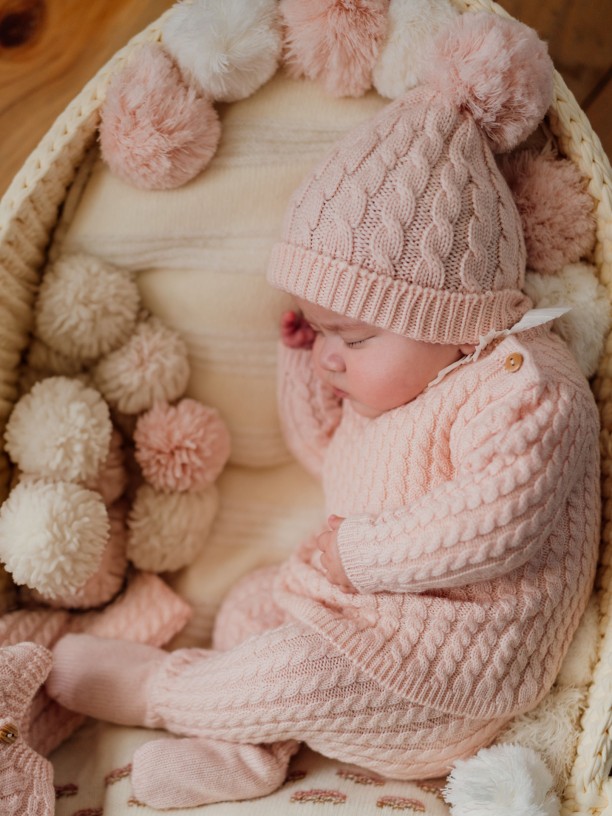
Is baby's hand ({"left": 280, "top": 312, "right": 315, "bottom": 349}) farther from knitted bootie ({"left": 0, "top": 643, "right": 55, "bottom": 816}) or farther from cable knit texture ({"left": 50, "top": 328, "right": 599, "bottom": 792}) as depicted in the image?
knitted bootie ({"left": 0, "top": 643, "right": 55, "bottom": 816})

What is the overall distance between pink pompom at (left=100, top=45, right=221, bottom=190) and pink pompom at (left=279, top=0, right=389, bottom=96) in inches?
6.1

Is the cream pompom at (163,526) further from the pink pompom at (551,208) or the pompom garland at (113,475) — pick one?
the pink pompom at (551,208)

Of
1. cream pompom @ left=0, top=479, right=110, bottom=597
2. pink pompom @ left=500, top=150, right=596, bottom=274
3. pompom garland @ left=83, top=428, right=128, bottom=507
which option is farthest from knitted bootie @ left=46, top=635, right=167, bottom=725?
pink pompom @ left=500, top=150, right=596, bottom=274

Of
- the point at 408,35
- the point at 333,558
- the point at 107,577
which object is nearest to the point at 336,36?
the point at 408,35

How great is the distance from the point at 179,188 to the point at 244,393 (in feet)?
1.10

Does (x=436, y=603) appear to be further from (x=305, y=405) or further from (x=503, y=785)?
(x=305, y=405)

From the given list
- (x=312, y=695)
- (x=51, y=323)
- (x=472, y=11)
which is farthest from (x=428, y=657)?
(x=472, y=11)

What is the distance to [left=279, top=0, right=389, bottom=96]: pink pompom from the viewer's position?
1103 millimetres

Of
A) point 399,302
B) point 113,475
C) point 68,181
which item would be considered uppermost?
point 68,181

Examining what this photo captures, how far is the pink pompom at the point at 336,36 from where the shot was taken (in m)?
1.10

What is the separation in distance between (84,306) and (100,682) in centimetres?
55

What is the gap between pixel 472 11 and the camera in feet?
3.63

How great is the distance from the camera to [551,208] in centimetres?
114

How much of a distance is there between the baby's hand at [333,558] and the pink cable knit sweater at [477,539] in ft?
0.06
